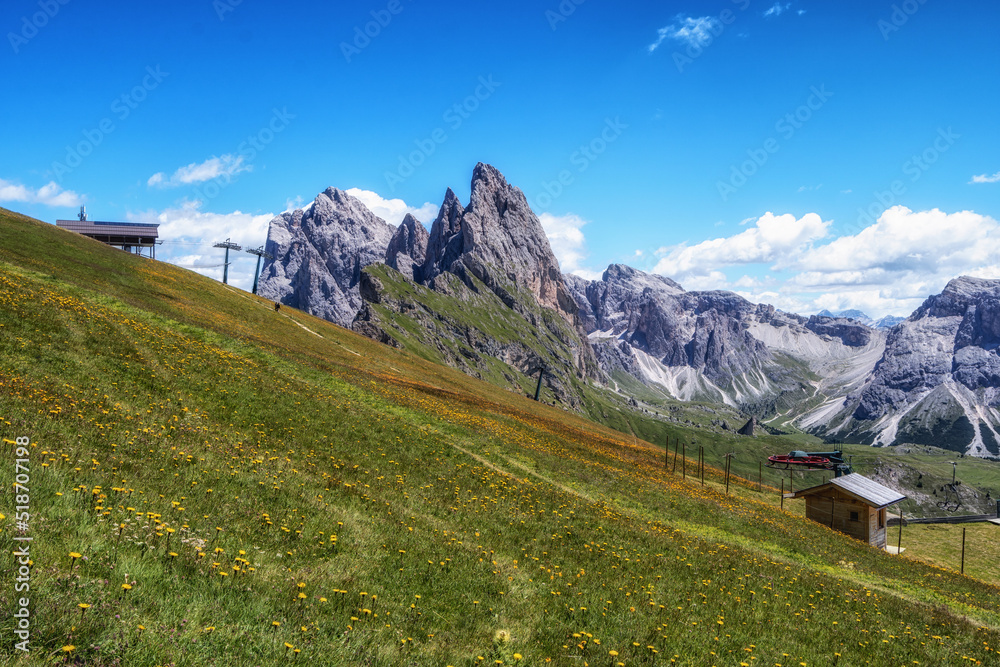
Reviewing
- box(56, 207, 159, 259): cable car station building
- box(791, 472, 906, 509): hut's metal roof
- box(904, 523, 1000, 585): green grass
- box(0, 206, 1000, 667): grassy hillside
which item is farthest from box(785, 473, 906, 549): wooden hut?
box(56, 207, 159, 259): cable car station building

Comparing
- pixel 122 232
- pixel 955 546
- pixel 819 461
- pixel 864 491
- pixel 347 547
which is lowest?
pixel 955 546

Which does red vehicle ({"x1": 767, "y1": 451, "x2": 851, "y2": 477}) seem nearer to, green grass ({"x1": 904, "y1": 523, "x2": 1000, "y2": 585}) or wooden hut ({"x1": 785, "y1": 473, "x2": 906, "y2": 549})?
wooden hut ({"x1": 785, "y1": 473, "x2": 906, "y2": 549})

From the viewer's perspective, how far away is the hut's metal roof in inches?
1718

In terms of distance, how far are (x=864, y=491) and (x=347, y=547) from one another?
155ft

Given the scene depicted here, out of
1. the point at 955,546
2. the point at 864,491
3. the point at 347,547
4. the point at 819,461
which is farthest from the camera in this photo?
the point at 819,461

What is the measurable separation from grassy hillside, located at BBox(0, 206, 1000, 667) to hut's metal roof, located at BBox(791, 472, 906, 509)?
1266cm

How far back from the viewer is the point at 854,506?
44.9m

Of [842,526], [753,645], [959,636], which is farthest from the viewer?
[842,526]

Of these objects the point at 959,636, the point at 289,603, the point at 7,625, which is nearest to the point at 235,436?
the point at 289,603

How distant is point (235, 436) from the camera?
20125 mm

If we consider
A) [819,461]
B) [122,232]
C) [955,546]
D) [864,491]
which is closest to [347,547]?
[864,491]

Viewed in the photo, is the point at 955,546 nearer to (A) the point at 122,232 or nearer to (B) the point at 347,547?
(B) the point at 347,547

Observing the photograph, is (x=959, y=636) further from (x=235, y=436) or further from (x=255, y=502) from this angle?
(x=235, y=436)

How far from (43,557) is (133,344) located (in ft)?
71.9
